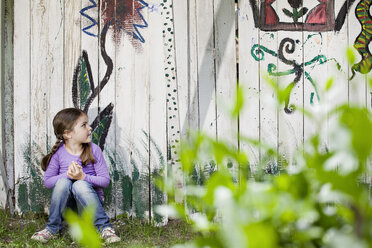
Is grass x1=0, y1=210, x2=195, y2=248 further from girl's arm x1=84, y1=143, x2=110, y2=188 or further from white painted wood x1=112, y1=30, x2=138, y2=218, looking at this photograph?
girl's arm x1=84, y1=143, x2=110, y2=188

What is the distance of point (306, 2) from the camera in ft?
10.2

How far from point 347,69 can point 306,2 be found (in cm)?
52

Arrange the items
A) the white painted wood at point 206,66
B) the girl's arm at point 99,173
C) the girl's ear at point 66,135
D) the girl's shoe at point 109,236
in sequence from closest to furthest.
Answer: the girl's shoe at point 109,236 → the girl's arm at point 99,173 → the girl's ear at point 66,135 → the white painted wood at point 206,66

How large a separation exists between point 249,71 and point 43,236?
165cm

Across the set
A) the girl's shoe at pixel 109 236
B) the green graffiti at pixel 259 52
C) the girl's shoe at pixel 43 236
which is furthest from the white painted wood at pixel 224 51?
the girl's shoe at pixel 43 236

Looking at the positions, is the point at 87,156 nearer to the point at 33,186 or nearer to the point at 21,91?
the point at 33,186

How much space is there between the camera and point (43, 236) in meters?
2.72

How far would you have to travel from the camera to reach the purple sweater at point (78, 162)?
2875mm

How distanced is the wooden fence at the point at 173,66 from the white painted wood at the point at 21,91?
40 millimetres

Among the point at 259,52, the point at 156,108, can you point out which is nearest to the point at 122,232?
the point at 156,108

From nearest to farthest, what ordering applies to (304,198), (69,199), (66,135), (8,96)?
(304,198)
(69,199)
(66,135)
(8,96)

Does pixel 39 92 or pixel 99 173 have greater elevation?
pixel 39 92

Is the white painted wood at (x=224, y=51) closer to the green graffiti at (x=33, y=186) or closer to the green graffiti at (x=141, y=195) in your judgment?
the green graffiti at (x=141, y=195)

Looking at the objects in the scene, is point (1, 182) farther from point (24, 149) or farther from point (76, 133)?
point (76, 133)
